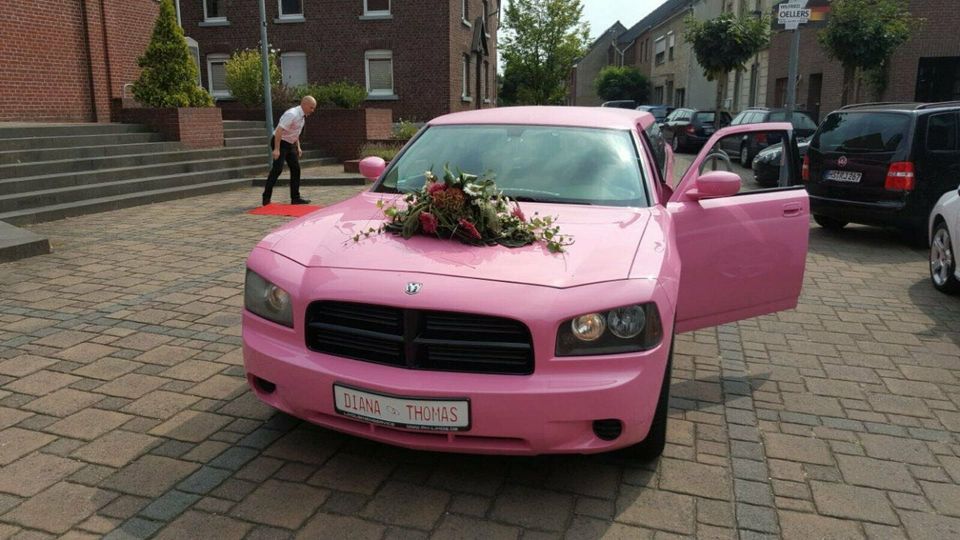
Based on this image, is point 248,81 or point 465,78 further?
point 465,78

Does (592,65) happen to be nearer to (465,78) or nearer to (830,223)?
(465,78)

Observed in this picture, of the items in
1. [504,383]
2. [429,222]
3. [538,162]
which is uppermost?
[538,162]

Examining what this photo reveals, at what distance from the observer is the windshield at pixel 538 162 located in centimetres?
440

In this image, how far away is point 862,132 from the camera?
9.80 meters

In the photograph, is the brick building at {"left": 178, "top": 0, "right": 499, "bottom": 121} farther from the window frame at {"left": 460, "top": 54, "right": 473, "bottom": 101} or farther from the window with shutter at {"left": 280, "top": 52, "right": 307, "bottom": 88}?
the window frame at {"left": 460, "top": 54, "right": 473, "bottom": 101}

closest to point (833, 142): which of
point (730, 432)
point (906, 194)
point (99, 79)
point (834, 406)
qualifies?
point (906, 194)

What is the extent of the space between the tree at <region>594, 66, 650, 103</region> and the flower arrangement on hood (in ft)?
213

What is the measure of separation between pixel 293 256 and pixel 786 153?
3.54 meters

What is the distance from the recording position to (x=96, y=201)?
1130cm

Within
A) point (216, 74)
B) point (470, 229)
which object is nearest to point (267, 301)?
point (470, 229)

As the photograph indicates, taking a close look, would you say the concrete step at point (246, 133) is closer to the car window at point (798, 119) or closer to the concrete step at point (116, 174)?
the concrete step at point (116, 174)

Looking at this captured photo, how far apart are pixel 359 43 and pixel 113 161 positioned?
17.5 metres

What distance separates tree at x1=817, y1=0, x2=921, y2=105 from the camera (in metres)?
21.5

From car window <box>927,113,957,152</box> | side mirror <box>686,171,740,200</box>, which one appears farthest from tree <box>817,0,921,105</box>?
side mirror <box>686,171,740,200</box>
